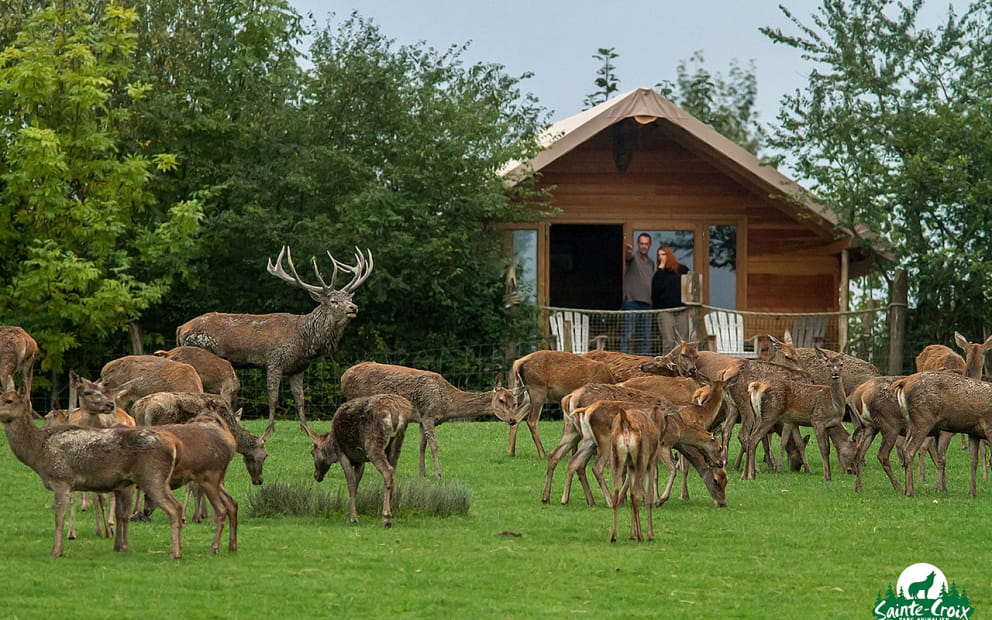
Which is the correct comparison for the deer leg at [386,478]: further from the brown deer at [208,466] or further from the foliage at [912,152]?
the foliage at [912,152]

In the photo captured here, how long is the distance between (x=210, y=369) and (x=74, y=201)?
842 cm

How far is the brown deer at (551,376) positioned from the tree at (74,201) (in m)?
8.88

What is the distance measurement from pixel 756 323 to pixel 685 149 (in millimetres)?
3780

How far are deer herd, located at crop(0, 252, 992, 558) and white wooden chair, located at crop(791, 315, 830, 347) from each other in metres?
2.72

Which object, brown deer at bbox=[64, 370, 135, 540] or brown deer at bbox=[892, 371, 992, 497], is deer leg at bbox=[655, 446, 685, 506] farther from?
brown deer at bbox=[64, 370, 135, 540]

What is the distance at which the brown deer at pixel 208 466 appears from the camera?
40.1ft

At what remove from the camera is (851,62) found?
98.1 ft

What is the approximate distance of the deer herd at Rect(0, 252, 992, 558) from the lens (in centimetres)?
1221

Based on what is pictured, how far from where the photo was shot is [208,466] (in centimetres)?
1234

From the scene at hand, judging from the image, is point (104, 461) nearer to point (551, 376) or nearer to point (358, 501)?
point (358, 501)

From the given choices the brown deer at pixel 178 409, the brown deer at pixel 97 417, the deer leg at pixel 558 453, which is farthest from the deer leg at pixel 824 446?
the brown deer at pixel 97 417

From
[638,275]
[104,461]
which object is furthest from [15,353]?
[638,275]

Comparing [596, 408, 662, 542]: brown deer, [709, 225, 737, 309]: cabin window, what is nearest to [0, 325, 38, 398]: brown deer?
[596, 408, 662, 542]: brown deer

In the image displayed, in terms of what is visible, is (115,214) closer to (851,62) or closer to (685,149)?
(685,149)
